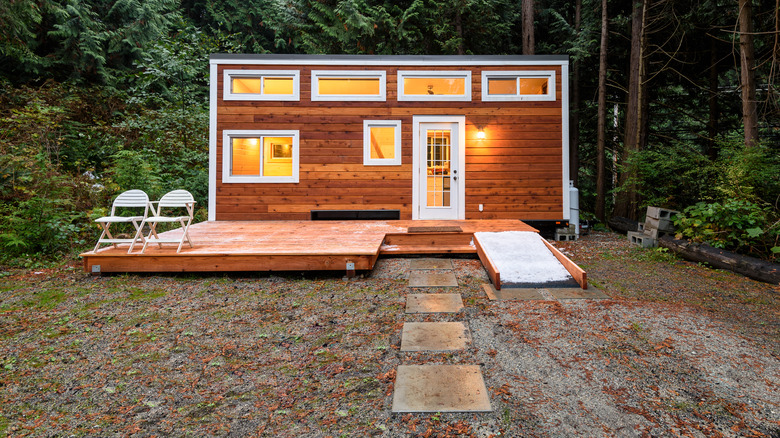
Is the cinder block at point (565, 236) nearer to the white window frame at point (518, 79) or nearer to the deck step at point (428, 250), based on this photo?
the white window frame at point (518, 79)

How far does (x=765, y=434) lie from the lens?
1.64m

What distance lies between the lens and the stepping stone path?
6.03 ft

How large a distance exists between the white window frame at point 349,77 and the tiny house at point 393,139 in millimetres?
20

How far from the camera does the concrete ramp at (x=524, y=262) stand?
389 cm

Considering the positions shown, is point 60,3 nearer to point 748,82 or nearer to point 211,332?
point 211,332

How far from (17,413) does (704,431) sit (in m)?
3.24

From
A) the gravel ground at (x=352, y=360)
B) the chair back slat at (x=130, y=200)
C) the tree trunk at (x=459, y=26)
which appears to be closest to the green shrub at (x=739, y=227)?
the gravel ground at (x=352, y=360)

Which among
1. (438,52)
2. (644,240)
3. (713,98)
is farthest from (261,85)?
(713,98)

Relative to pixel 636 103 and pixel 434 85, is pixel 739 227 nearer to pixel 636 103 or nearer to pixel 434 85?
pixel 636 103

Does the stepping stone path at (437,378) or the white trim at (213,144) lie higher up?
the white trim at (213,144)

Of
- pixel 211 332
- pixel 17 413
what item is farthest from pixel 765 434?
pixel 17 413

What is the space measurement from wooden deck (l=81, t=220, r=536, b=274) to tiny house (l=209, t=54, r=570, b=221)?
3.67 feet

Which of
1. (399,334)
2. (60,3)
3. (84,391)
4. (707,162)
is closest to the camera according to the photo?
(84,391)

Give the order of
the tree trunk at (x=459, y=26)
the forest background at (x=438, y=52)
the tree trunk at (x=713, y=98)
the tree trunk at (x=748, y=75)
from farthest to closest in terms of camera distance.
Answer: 1. the tree trunk at (x=459, y=26)
2. the tree trunk at (x=713, y=98)
3. the tree trunk at (x=748, y=75)
4. the forest background at (x=438, y=52)
